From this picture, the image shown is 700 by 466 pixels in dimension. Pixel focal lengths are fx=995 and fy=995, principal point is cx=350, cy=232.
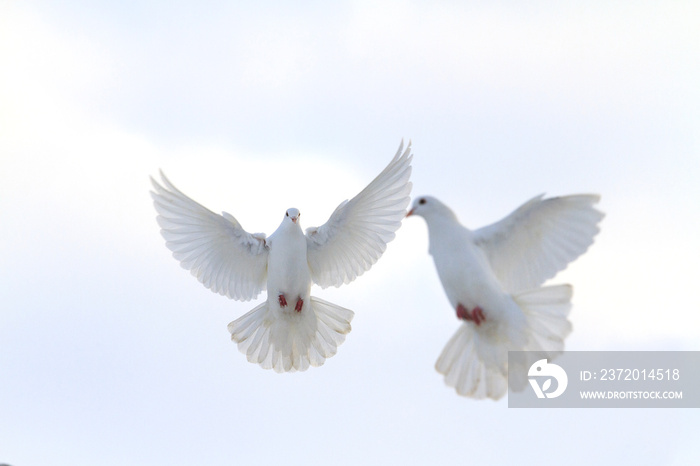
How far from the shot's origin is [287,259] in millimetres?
14523

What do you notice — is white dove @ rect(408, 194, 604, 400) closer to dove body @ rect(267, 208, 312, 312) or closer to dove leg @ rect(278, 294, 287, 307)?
dove body @ rect(267, 208, 312, 312)

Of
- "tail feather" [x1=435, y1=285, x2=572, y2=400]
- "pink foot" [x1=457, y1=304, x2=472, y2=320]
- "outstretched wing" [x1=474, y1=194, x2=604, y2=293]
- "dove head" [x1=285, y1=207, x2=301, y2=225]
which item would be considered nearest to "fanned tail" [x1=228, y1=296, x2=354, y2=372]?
"dove head" [x1=285, y1=207, x2=301, y2=225]

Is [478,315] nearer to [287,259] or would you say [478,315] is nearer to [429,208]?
[429,208]

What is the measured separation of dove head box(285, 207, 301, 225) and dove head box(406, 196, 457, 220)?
191 centimetres

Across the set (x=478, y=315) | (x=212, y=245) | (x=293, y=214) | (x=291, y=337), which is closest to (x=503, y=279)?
(x=478, y=315)

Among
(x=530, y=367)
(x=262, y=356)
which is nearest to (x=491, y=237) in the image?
(x=530, y=367)

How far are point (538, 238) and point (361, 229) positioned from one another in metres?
2.90

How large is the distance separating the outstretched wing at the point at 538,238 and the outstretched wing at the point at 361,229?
5.43ft

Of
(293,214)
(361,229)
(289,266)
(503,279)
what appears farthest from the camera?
(361,229)

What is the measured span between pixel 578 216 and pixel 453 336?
7.52 ft

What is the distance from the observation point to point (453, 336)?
1334 cm

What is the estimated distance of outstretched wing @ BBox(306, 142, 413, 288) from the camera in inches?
565

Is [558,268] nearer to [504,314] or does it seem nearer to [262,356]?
[504,314]

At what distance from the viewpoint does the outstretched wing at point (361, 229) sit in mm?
14344
